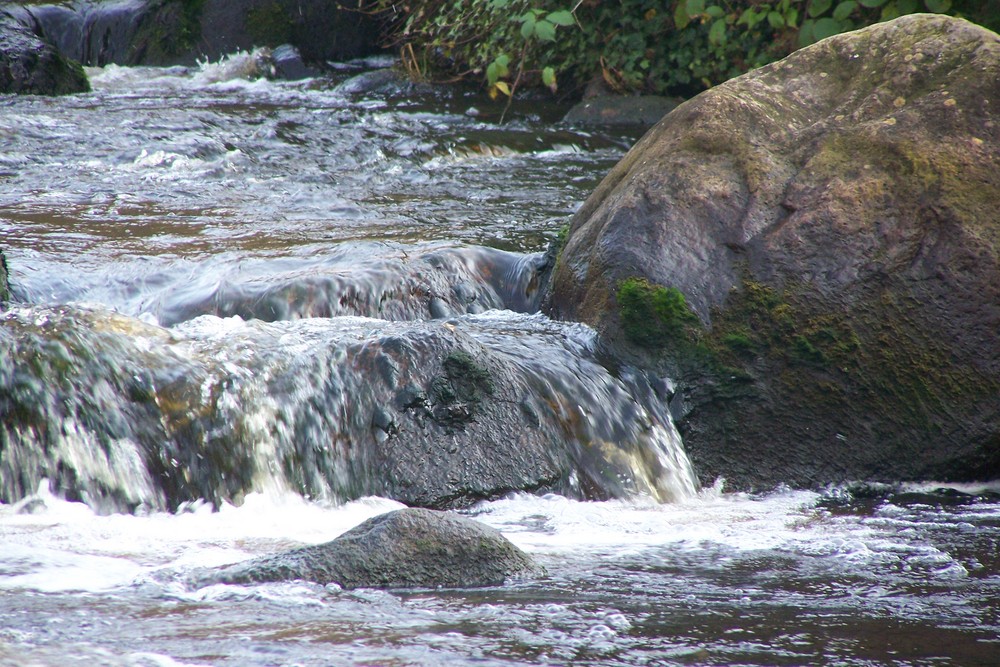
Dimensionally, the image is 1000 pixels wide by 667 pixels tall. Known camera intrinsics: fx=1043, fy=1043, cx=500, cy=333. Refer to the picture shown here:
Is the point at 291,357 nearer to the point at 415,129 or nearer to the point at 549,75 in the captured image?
the point at 415,129

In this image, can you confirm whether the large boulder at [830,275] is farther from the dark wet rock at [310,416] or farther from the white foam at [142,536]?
the white foam at [142,536]

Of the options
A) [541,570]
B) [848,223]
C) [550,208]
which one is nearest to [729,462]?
[848,223]

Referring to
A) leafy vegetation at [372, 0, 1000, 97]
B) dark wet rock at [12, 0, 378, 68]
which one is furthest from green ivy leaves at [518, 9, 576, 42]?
dark wet rock at [12, 0, 378, 68]

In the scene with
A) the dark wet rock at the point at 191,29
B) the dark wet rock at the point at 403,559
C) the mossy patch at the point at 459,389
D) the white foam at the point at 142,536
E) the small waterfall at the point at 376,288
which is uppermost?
the dark wet rock at the point at 191,29

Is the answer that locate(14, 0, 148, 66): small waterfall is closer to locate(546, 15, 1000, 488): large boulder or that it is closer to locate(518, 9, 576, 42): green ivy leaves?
locate(518, 9, 576, 42): green ivy leaves

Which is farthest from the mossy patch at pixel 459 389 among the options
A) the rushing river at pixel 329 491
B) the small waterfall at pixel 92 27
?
the small waterfall at pixel 92 27

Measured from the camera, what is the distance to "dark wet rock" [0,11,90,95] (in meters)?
9.69

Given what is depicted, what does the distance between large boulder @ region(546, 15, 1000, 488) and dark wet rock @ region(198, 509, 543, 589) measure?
1.59 metres

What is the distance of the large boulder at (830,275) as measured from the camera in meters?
4.04

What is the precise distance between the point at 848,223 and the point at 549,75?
22.0 feet

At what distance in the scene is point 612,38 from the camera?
37.1 ft

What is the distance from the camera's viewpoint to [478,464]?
3.77 m

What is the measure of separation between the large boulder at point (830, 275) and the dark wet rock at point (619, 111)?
19.2 ft

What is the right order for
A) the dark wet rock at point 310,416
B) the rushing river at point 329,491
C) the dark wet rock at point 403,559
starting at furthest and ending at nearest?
the dark wet rock at point 310,416, the dark wet rock at point 403,559, the rushing river at point 329,491
